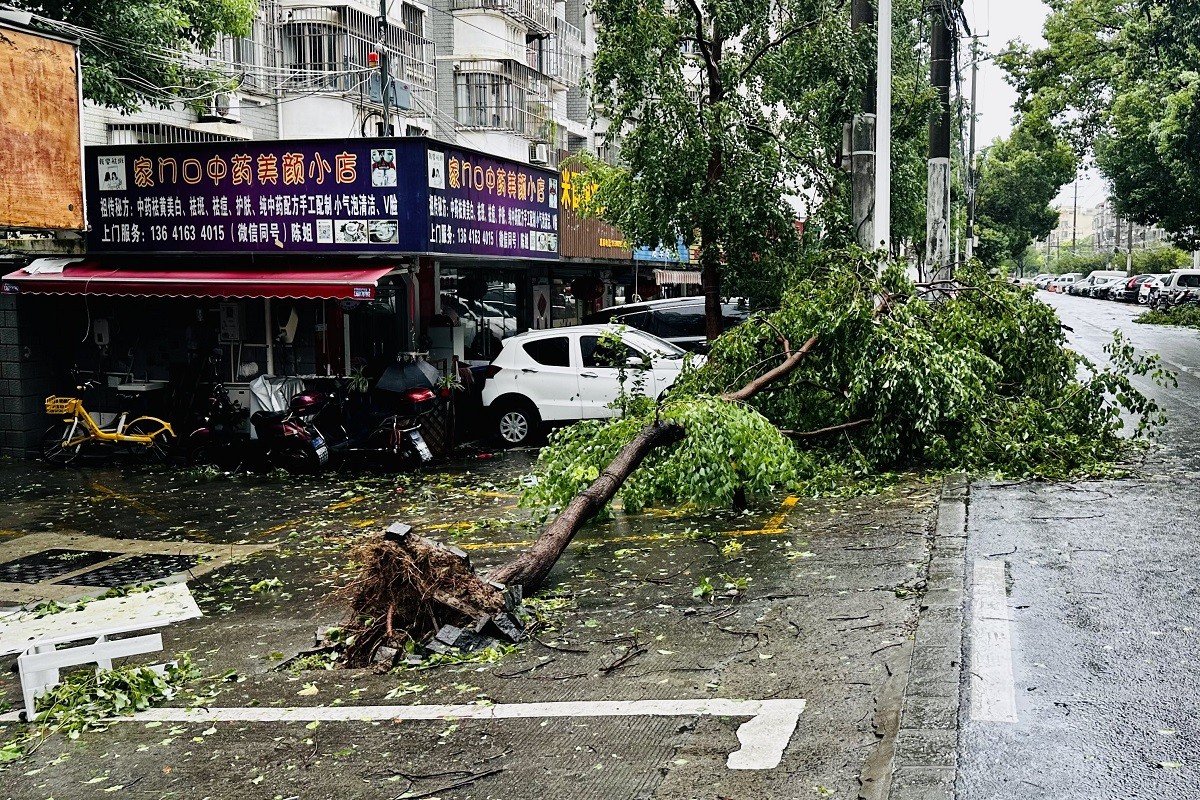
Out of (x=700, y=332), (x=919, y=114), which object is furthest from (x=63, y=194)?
(x=919, y=114)

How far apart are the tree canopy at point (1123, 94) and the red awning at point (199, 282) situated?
72.6 feet

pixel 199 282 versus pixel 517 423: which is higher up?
pixel 199 282

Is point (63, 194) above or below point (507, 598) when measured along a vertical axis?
above

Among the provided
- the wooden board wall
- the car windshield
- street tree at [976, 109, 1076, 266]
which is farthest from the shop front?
street tree at [976, 109, 1076, 266]

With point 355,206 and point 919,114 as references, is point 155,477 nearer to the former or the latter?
point 355,206

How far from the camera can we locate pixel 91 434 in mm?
15000

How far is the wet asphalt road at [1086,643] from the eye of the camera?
15.4 ft

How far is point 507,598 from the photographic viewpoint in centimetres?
698

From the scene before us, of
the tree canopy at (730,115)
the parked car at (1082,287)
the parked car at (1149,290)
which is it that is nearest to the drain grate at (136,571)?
the tree canopy at (730,115)

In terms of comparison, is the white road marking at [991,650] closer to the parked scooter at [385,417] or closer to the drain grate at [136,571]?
the drain grate at [136,571]

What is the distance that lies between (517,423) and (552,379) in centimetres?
83

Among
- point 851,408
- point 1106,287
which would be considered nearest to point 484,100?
point 851,408

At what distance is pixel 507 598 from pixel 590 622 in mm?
572

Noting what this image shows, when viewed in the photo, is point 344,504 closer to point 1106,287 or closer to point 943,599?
point 943,599
